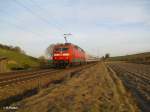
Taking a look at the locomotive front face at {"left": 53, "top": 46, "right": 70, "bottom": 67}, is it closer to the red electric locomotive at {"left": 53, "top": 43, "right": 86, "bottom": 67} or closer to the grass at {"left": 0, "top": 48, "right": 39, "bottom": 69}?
the red electric locomotive at {"left": 53, "top": 43, "right": 86, "bottom": 67}

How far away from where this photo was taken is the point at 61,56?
34.5 meters

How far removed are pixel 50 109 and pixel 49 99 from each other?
185 cm

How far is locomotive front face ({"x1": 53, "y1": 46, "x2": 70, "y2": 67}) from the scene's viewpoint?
34.2 meters

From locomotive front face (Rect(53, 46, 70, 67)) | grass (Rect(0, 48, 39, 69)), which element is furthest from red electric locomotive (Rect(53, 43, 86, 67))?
grass (Rect(0, 48, 39, 69))

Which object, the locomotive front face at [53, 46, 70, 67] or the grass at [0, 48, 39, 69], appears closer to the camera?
the locomotive front face at [53, 46, 70, 67]

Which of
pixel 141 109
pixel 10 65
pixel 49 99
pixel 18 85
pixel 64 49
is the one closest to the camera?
pixel 141 109

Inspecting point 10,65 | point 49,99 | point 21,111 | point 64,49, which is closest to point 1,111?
point 21,111

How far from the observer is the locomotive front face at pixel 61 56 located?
34250 mm

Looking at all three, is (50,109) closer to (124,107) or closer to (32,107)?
(32,107)

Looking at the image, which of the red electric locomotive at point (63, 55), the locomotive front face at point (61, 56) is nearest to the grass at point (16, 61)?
the locomotive front face at point (61, 56)

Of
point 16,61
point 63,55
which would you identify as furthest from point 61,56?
point 16,61

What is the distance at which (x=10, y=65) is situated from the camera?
44562 mm

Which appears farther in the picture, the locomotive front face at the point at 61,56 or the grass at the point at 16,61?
the grass at the point at 16,61

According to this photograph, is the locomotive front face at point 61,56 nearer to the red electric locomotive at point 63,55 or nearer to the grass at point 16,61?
the red electric locomotive at point 63,55
